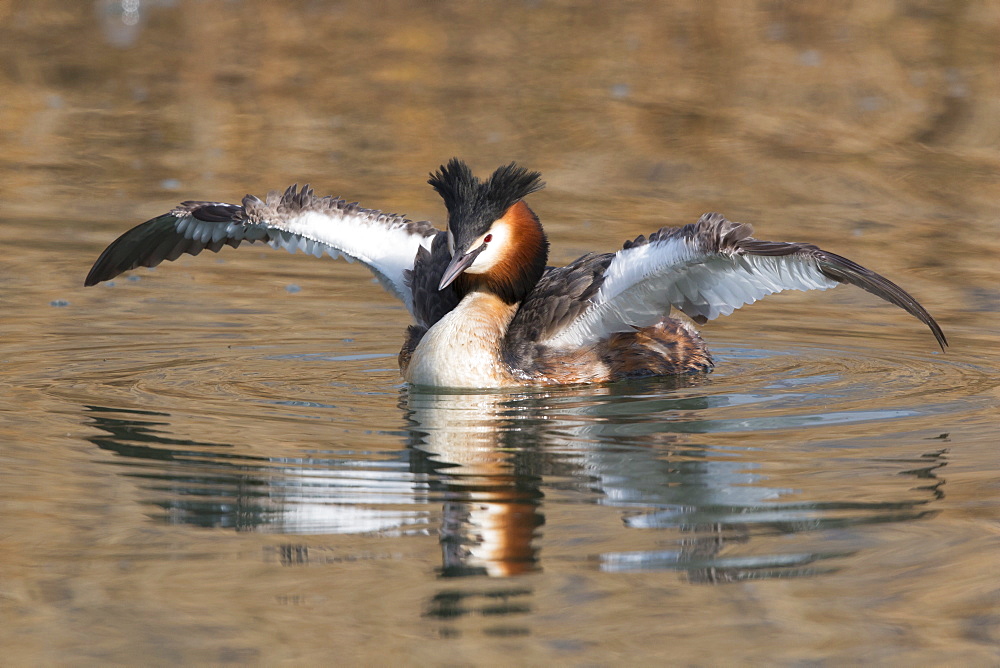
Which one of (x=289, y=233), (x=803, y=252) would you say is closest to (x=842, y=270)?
(x=803, y=252)

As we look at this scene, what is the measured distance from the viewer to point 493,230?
29.1ft

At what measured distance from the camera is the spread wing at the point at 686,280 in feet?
25.8

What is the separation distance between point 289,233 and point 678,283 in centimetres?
273

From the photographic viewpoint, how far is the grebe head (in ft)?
28.7

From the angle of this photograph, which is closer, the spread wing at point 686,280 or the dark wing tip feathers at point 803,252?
the dark wing tip feathers at point 803,252

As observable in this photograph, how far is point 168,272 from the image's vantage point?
12492 mm

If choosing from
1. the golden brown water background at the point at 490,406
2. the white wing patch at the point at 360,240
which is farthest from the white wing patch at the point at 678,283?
the white wing patch at the point at 360,240

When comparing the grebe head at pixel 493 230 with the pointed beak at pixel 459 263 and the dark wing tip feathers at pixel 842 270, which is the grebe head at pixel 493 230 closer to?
the pointed beak at pixel 459 263

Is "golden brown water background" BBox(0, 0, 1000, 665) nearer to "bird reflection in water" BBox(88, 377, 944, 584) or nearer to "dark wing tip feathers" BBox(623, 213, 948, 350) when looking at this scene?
"bird reflection in water" BBox(88, 377, 944, 584)

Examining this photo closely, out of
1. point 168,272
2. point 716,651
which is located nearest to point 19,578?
point 716,651

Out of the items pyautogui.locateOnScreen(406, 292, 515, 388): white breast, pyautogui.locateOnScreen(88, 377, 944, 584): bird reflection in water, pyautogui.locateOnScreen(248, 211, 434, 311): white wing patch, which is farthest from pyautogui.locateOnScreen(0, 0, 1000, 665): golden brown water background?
pyautogui.locateOnScreen(248, 211, 434, 311): white wing patch

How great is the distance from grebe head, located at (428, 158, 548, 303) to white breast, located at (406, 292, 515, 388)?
0.28 metres

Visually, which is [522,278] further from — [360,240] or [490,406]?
[360,240]

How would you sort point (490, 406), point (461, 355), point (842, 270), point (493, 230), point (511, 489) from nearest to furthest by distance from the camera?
point (511, 489)
point (842, 270)
point (490, 406)
point (461, 355)
point (493, 230)
